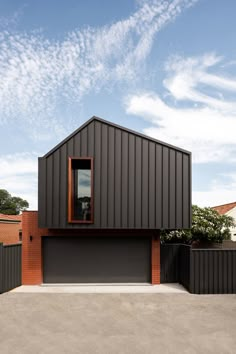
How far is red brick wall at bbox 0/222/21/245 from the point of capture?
110 ft

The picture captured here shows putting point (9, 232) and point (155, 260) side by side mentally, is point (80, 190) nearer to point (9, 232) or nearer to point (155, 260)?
point (155, 260)

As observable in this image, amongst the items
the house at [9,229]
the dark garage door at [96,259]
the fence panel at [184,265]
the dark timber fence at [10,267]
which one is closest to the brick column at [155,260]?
the dark garage door at [96,259]

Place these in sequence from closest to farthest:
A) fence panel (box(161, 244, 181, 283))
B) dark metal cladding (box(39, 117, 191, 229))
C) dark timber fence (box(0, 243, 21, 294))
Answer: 1. dark timber fence (box(0, 243, 21, 294))
2. dark metal cladding (box(39, 117, 191, 229))
3. fence panel (box(161, 244, 181, 283))

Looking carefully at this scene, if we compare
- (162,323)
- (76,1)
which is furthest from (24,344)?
(76,1)

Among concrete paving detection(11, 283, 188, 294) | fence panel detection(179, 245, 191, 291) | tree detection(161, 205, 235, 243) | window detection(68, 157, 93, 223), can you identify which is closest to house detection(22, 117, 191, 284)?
window detection(68, 157, 93, 223)

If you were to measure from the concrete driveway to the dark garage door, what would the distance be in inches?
84.8

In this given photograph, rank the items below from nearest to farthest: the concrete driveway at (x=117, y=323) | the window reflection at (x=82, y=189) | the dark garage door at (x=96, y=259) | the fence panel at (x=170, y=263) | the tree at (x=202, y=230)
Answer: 1. the concrete driveway at (x=117, y=323)
2. the window reflection at (x=82, y=189)
3. the dark garage door at (x=96, y=259)
4. the fence panel at (x=170, y=263)
5. the tree at (x=202, y=230)

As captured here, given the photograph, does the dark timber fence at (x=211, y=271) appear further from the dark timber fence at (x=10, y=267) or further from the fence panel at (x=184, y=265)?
the dark timber fence at (x=10, y=267)

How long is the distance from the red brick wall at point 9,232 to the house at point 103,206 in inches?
856

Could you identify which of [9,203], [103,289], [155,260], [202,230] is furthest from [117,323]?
→ [9,203]

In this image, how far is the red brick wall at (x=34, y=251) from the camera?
1345 centimetres


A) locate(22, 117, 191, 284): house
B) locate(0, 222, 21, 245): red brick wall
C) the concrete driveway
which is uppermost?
locate(22, 117, 191, 284): house

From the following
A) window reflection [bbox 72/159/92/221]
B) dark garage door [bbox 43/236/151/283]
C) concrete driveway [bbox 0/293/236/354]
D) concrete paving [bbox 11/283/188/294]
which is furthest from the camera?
dark garage door [bbox 43/236/151/283]

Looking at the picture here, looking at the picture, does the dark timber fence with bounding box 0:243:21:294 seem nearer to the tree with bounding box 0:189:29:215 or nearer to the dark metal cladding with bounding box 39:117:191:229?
the dark metal cladding with bounding box 39:117:191:229
